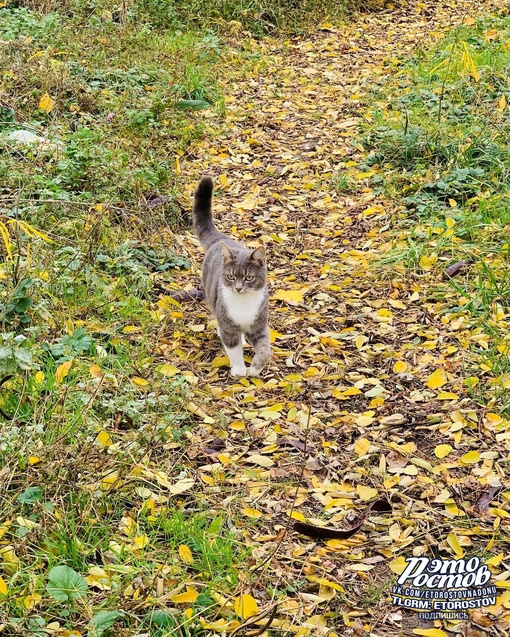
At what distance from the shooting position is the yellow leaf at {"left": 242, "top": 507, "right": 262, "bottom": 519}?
10.8 feet

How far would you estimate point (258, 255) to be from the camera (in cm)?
453

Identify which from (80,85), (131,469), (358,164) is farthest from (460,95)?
(131,469)

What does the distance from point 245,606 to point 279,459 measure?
1086mm

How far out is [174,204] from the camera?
6043mm

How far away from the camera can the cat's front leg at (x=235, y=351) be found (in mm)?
4496

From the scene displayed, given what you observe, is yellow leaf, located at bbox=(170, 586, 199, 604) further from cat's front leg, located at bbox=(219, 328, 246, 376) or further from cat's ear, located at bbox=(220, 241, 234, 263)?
cat's ear, located at bbox=(220, 241, 234, 263)

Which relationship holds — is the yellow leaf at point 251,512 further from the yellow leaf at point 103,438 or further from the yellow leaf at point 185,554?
the yellow leaf at point 103,438

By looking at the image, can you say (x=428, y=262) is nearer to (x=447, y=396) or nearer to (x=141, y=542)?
(x=447, y=396)

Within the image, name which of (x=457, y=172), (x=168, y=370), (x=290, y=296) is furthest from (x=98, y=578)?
(x=457, y=172)

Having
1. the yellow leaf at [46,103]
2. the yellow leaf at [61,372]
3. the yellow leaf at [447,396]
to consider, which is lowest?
the yellow leaf at [447,396]

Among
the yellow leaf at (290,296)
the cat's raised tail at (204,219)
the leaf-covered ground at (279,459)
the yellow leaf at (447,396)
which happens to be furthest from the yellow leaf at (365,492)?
the cat's raised tail at (204,219)

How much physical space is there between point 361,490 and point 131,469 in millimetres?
1055

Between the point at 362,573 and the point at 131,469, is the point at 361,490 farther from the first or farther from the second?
the point at 131,469

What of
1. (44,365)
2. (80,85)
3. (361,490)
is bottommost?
(361,490)
